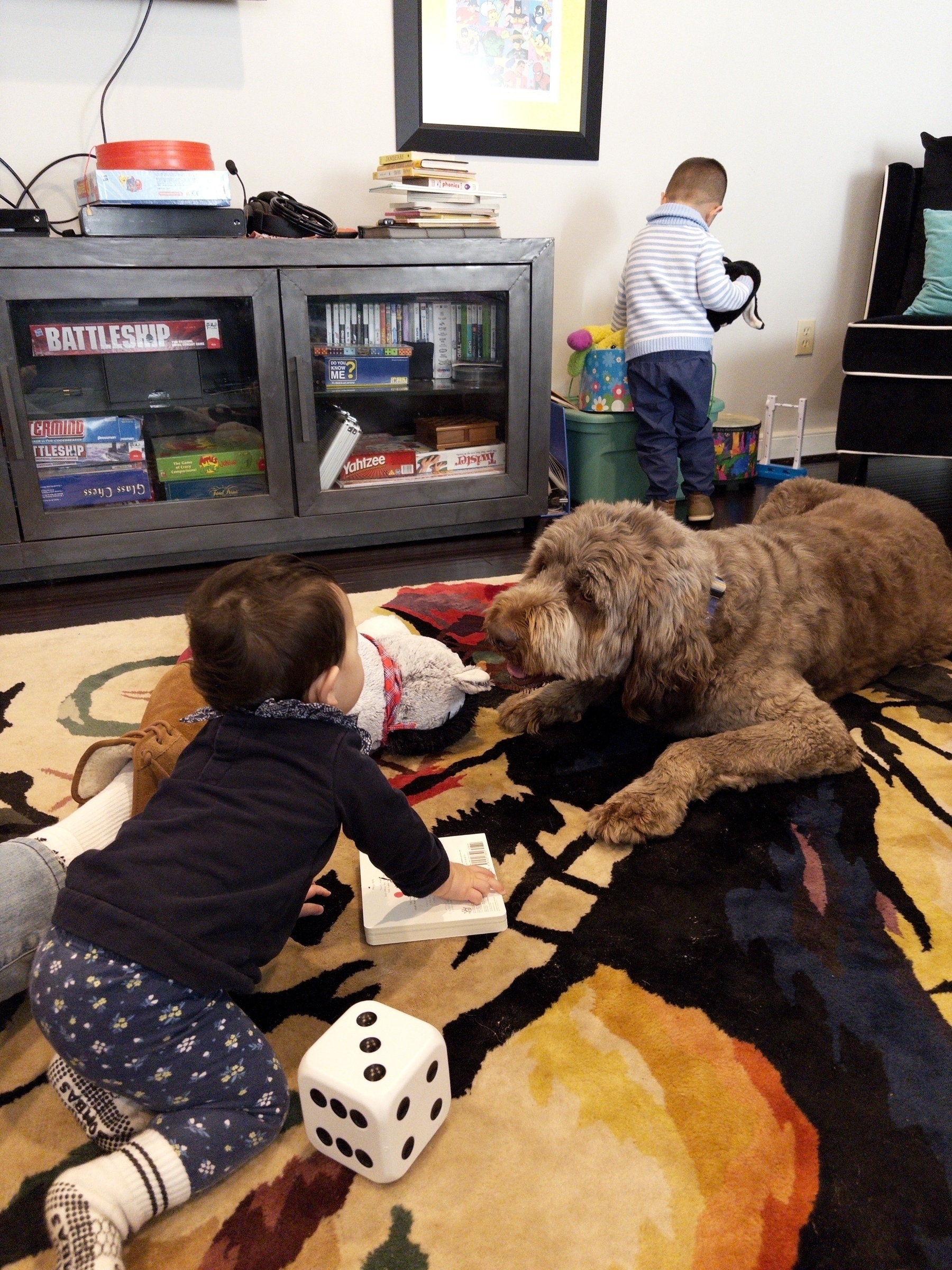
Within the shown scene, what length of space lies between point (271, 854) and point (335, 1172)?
1.10ft

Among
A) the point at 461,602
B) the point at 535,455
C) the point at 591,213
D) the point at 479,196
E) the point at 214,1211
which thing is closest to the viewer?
the point at 214,1211

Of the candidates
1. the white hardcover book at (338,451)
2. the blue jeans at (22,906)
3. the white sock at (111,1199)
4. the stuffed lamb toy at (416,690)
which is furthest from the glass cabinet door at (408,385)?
the white sock at (111,1199)

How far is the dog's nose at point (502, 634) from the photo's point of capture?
1.46 meters

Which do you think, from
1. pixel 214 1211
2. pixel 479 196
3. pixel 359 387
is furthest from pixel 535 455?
pixel 214 1211

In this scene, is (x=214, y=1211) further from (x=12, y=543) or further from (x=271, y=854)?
(x=12, y=543)

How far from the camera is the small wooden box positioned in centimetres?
304

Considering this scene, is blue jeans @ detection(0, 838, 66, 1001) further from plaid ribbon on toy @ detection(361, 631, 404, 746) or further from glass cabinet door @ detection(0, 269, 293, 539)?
glass cabinet door @ detection(0, 269, 293, 539)

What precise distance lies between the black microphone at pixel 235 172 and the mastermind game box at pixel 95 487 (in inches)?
36.8

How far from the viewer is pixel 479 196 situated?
9.39 ft

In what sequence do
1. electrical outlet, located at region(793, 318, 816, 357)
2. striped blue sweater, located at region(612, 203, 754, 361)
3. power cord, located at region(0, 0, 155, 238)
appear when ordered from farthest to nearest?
electrical outlet, located at region(793, 318, 816, 357)
striped blue sweater, located at region(612, 203, 754, 361)
power cord, located at region(0, 0, 155, 238)

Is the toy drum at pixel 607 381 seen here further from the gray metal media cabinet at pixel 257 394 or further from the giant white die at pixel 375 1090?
the giant white die at pixel 375 1090

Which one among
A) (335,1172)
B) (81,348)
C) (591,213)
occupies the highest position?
(591,213)

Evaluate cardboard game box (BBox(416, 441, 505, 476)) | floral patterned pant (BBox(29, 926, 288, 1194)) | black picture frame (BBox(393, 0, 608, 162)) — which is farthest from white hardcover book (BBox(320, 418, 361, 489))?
floral patterned pant (BBox(29, 926, 288, 1194))

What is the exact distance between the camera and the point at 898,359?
324 centimetres
